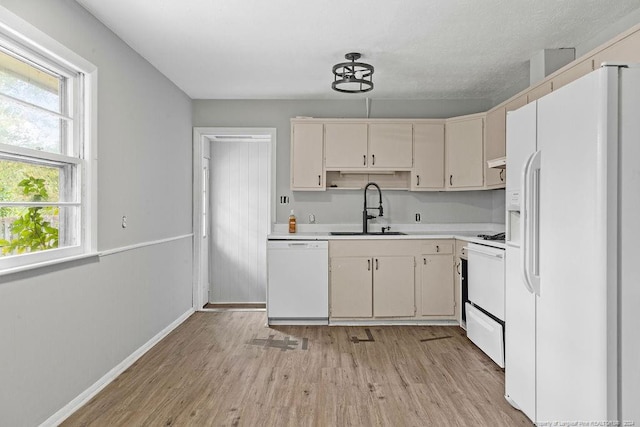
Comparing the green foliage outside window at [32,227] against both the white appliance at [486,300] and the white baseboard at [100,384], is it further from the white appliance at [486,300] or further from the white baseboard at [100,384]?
the white appliance at [486,300]

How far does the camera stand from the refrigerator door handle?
7.23 feet

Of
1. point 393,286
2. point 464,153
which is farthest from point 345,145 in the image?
point 393,286

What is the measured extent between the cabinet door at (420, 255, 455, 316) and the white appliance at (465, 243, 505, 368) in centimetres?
52

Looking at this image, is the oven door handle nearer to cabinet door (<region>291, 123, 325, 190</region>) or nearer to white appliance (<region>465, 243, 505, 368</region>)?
white appliance (<region>465, 243, 505, 368</region>)

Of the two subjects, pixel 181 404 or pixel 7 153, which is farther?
pixel 181 404

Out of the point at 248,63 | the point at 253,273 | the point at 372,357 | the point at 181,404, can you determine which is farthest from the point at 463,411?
the point at 253,273

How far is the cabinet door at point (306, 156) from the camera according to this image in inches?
191

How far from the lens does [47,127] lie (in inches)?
98.5

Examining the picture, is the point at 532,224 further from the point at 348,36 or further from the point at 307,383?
the point at 348,36

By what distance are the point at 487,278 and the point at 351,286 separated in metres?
1.46

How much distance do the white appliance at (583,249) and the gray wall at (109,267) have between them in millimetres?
2530

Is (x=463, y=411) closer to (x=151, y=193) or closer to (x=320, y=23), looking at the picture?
(x=320, y=23)

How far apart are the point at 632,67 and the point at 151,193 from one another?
343 centimetres

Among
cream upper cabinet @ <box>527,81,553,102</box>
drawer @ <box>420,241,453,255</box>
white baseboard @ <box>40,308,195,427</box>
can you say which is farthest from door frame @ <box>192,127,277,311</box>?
cream upper cabinet @ <box>527,81,553,102</box>
